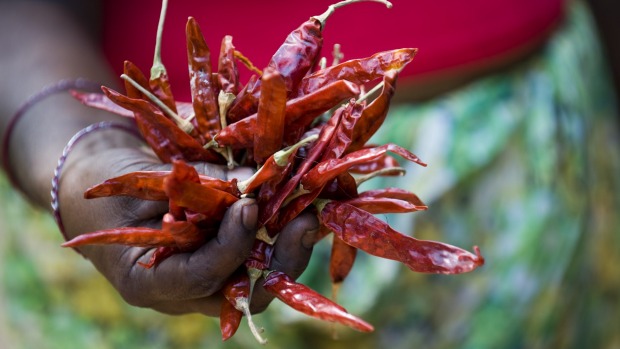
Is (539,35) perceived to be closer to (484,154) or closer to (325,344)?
(484,154)

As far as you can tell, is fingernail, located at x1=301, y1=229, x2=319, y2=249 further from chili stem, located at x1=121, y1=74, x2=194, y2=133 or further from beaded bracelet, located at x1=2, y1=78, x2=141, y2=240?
beaded bracelet, located at x1=2, y1=78, x2=141, y2=240

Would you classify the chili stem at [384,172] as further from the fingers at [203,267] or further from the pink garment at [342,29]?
the pink garment at [342,29]

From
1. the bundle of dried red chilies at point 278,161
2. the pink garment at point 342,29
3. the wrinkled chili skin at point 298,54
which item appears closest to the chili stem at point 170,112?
the bundle of dried red chilies at point 278,161

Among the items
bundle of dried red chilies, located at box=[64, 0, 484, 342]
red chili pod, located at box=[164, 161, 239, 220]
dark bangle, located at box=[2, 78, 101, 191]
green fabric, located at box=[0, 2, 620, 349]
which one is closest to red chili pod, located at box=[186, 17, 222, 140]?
bundle of dried red chilies, located at box=[64, 0, 484, 342]

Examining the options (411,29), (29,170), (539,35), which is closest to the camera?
(29,170)

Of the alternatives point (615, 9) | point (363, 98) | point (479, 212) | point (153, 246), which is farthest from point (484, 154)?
point (615, 9)

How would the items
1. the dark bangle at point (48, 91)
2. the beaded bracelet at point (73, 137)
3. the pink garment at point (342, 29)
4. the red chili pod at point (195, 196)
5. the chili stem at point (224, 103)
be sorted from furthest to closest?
the pink garment at point (342, 29)
the dark bangle at point (48, 91)
the beaded bracelet at point (73, 137)
the chili stem at point (224, 103)
the red chili pod at point (195, 196)
